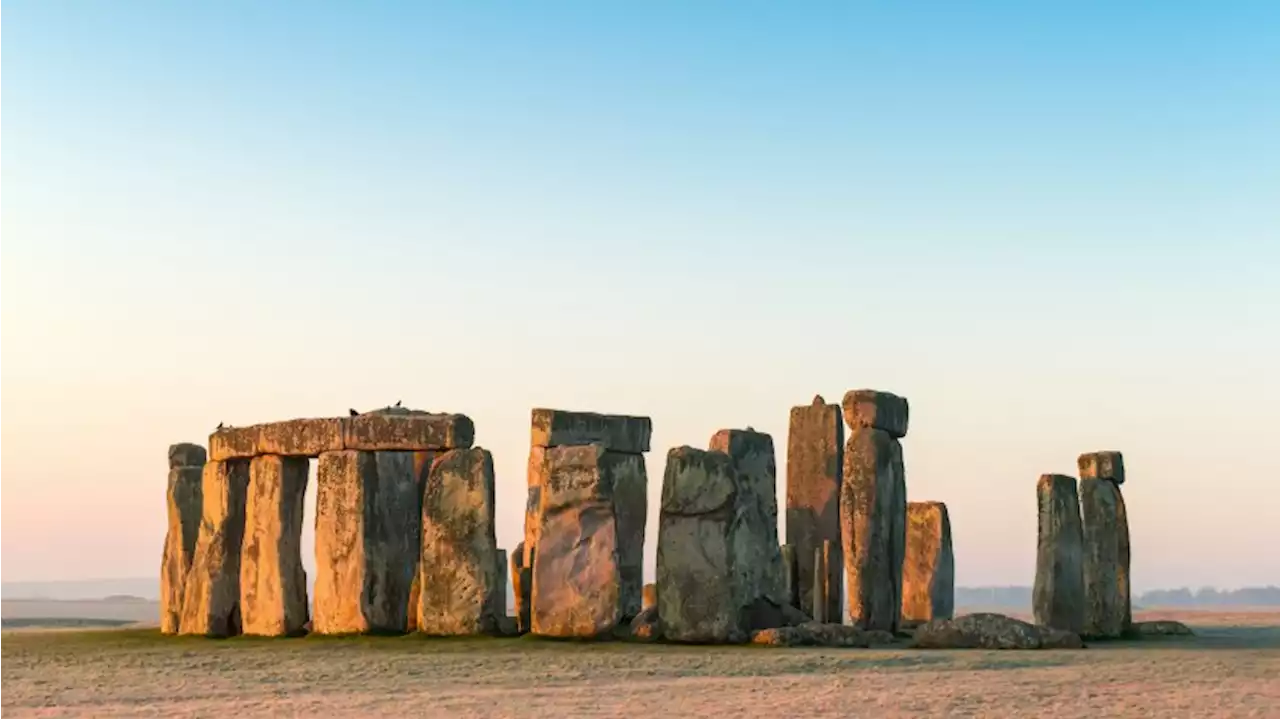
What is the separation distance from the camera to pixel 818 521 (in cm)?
2289

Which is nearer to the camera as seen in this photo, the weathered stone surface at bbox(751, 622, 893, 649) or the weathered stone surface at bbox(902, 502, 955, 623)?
the weathered stone surface at bbox(751, 622, 893, 649)

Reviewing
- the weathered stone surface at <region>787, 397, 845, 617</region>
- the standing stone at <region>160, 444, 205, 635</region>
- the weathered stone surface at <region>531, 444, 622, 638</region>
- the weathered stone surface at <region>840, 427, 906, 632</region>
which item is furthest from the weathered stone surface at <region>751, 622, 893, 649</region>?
the standing stone at <region>160, 444, 205, 635</region>

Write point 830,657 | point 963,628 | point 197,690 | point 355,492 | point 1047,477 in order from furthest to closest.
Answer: point 1047,477
point 355,492
point 963,628
point 830,657
point 197,690

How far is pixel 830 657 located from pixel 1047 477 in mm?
7063

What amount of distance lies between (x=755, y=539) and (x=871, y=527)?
233 centimetres

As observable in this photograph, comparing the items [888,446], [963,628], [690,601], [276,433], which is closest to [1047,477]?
[888,446]

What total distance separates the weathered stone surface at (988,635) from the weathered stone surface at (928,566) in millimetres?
5444

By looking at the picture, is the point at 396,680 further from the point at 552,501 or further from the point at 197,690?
the point at 552,501

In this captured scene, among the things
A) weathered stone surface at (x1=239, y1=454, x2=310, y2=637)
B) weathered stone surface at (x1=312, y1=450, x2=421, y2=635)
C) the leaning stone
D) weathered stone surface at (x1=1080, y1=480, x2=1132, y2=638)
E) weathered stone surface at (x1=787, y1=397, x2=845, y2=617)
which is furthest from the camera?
weathered stone surface at (x1=787, y1=397, x2=845, y2=617)

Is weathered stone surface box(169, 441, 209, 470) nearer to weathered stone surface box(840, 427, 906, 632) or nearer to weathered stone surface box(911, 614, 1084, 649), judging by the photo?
weathered stone surface box(840, 427, 906, 632)

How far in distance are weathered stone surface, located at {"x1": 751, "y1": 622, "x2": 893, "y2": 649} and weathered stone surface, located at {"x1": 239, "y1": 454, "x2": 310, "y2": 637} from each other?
5987mm

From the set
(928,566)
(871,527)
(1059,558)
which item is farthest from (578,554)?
(928,566)

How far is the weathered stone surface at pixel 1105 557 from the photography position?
2248 cm

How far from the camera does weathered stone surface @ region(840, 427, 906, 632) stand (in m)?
20.9
